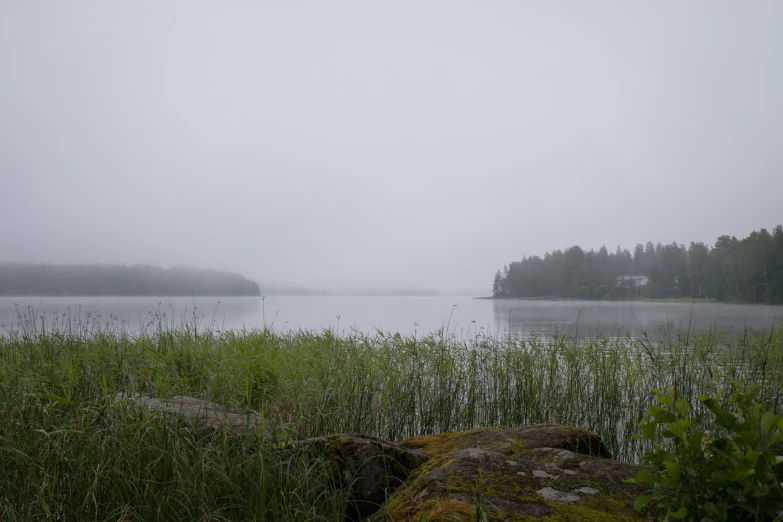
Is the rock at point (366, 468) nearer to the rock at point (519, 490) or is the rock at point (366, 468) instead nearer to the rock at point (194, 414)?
the rock at point (519, 490)

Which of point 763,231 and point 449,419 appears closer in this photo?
point 449,419

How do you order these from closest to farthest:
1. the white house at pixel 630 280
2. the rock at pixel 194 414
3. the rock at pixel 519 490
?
1. the rock at pixel 519 490
2. the rock at pixel 194 414
3. the white house at pixel 630 280

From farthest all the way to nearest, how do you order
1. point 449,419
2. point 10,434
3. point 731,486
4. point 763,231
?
point 763,231
point 449,419
point 10,434
point 731,486

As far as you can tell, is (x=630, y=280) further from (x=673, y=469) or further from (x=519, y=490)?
(x=673, y=469)

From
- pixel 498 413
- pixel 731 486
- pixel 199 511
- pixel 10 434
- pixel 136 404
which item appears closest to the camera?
pixel 731 486

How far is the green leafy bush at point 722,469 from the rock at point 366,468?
1.30m

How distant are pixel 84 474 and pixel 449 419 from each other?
325cm

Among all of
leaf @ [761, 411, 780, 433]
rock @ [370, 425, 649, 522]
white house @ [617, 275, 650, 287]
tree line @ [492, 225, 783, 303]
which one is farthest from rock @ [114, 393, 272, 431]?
white house @ [617, 275, 650, 287]

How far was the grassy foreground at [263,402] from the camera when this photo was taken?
246cm

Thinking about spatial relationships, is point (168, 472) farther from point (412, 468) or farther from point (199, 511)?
point (412, 468)

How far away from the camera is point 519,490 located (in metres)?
2.04

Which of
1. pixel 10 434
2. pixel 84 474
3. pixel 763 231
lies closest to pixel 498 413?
pixel 84 474

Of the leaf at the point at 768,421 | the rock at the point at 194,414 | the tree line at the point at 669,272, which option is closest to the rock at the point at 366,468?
the rock at the point at 194,414

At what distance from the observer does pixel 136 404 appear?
10.0ft
